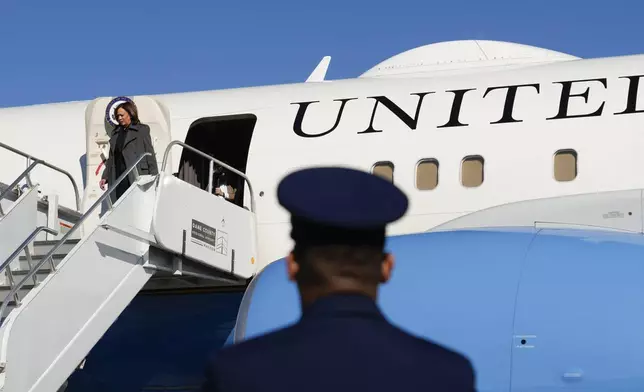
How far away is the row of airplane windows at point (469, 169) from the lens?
31.6 ft

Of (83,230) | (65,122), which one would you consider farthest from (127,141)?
(65,122)

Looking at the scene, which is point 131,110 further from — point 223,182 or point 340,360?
point 340,360

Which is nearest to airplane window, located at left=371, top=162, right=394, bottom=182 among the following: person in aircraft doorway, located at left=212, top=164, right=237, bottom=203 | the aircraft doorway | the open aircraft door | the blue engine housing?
the aircraft doorway

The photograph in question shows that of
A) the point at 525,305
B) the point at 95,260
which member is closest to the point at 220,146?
the point at 95,260

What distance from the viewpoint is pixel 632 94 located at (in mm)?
9742

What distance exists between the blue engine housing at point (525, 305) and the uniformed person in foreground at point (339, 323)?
4135mm

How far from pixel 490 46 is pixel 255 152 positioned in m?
3.25

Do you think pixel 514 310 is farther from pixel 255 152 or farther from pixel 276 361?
pixel 255 152

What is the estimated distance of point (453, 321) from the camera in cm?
625

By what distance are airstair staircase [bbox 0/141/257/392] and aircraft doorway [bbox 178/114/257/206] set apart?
1.23 m

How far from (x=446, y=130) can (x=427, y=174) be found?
49cm

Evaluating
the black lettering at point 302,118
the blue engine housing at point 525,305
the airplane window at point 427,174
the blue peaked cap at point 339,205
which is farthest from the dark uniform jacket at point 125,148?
the blue peaked cap at point 339,205

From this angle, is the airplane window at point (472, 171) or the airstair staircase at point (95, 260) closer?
the airstair staircase at point (95, 260)

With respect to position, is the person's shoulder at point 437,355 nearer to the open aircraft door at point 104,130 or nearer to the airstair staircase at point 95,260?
the airstair staircase at point 95,260
